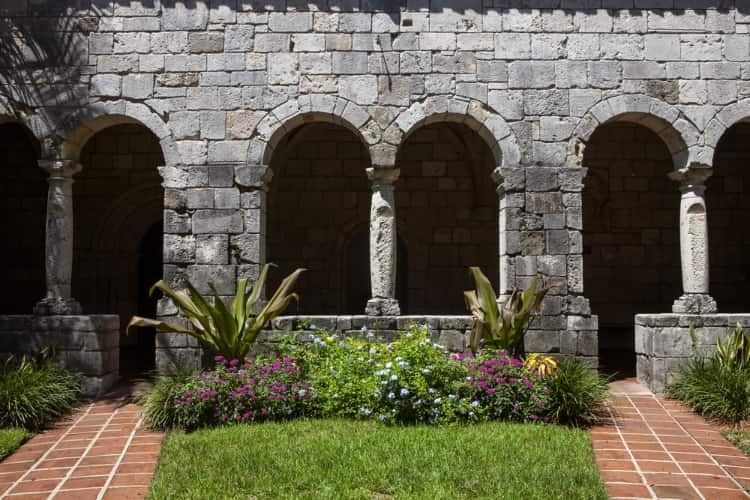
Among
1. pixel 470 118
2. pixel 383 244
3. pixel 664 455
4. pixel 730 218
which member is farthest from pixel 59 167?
pixel 730 218

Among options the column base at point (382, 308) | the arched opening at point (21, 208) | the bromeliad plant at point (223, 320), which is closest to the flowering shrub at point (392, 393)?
the bromeliad plant at point (223, 320)

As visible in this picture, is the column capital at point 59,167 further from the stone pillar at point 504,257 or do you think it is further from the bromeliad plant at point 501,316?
the stone pillar at point 504,257

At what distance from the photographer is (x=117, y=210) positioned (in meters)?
9.24

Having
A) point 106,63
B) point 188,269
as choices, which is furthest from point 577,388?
point 106,63

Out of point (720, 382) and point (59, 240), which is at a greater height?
point (59, 240)

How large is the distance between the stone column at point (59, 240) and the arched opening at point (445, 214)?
14.7 feet

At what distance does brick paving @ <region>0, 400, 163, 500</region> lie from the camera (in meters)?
4.10

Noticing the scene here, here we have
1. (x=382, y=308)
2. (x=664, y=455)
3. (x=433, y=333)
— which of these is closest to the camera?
(x=664, y=455)

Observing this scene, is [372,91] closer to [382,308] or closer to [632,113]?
[382,308]

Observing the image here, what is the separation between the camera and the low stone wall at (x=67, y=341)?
639 cm

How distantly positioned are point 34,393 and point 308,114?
3629 mm

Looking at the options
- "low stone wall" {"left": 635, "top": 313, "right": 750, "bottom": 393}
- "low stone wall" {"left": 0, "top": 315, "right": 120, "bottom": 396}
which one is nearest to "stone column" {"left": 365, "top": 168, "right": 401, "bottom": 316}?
"low stone wall" {"left": 635, "top": 313, "right": 750, "bottom": 393}

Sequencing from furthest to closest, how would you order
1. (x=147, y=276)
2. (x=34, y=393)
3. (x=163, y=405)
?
(x=147, y=276) → (x=34, y=393) → (x=163, y=405)

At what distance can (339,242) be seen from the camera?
961 cm
